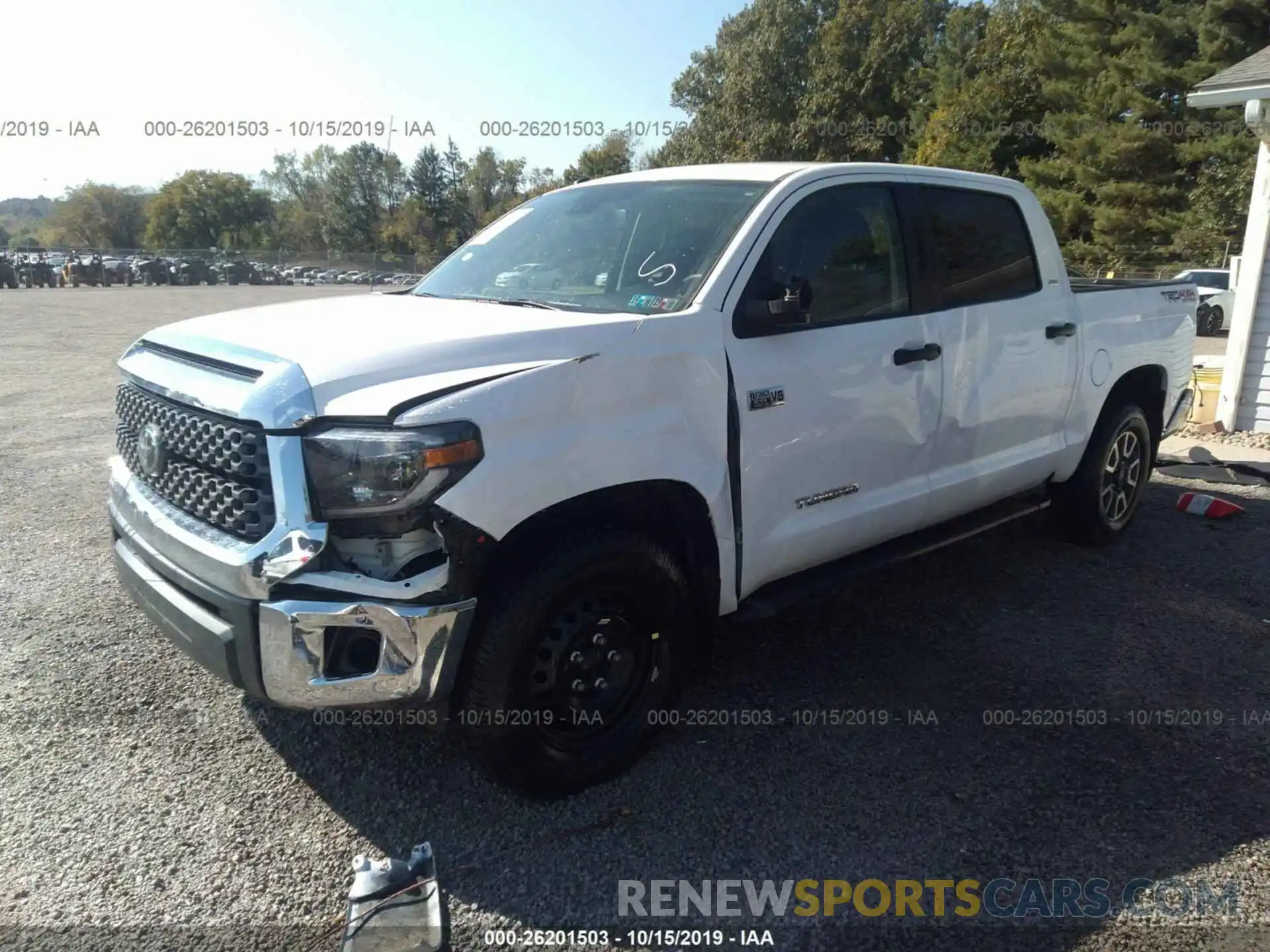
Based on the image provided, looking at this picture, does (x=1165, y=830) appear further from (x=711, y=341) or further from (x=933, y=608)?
(x=711, y=341)

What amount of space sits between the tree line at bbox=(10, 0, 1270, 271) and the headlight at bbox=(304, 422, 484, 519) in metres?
29.4

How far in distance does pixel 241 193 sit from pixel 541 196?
321 feet

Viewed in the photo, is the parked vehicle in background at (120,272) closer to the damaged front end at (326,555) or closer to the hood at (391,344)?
the hood at (391,344)

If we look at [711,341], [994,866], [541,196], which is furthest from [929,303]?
[994,866]

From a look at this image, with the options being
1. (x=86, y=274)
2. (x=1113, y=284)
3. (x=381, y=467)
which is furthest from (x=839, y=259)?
(x=86, y=274)

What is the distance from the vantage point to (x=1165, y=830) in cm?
281

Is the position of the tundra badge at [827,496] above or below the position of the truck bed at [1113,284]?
below

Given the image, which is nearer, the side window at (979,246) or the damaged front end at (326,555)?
the damaged front end at (326,555)

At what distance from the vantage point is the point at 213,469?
263cm

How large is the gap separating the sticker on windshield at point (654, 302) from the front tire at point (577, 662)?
813 millimetres

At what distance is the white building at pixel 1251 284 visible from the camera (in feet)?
26.7

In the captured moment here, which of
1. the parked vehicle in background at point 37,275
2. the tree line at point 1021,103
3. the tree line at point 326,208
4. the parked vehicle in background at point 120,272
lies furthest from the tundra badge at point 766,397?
the tree line at point 326,208

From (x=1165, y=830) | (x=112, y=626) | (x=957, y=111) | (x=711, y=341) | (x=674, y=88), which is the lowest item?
(x=1165, y=830)

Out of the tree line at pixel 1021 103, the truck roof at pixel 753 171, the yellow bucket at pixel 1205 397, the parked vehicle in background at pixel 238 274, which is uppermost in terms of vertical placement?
the tree line at pixel 1021 103
